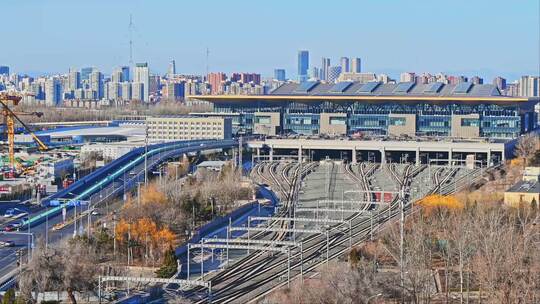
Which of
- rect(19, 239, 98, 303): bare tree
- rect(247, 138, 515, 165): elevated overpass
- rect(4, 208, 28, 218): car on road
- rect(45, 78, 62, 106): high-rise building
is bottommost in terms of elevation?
rect(4, 208, 28, 218): car on road

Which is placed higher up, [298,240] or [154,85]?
[154,85]

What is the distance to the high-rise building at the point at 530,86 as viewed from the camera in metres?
52.7

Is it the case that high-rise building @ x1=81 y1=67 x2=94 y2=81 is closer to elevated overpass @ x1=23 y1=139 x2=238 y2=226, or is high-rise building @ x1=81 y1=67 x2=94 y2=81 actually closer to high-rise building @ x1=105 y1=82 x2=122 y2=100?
high-rise building @ x1=105 y1=82 x2=122 y2=100

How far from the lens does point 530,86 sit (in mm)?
52969

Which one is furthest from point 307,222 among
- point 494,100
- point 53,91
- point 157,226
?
point 53,91

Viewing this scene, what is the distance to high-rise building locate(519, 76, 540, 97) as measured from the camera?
5271 centimetres

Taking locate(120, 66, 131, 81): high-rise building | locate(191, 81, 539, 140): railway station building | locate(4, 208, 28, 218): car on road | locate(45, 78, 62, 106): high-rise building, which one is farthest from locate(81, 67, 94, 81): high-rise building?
locate(4, 208, 28, 218): car on road

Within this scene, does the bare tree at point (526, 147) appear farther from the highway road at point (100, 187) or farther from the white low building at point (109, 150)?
the white low building at point (109, 150)

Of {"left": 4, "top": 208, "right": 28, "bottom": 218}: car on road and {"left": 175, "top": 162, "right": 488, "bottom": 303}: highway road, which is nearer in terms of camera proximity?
{"left": 175, "top": 162, "right": 488, "bottom": 303}: highway road

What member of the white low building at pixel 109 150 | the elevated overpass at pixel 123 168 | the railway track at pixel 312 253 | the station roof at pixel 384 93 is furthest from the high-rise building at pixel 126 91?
the railway track at pixel 312 253

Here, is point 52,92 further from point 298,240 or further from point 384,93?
point 298,240

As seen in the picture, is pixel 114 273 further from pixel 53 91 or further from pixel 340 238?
pixel 53 91

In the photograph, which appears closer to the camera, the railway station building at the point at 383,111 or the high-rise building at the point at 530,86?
the railway station building at the point at 383,111

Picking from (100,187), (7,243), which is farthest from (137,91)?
(7,243)
